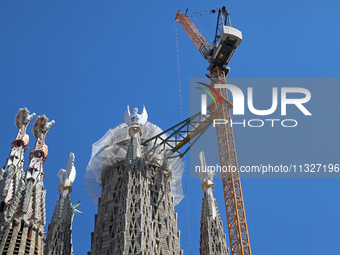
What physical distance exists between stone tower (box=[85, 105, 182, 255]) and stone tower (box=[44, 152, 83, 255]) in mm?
2655

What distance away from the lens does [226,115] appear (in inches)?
2315

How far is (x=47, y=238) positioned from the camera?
158 feet

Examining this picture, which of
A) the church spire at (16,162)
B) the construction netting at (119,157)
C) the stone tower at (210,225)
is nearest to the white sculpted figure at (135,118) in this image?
the construction netting at (119,157)


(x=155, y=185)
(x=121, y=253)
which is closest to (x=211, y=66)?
(x=155, y=185)

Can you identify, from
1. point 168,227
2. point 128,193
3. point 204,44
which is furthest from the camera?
point 204,44

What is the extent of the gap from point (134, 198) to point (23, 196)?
12.6 m

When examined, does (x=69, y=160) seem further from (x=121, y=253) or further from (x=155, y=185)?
(x=121, y=253)

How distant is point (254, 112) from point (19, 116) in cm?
2668

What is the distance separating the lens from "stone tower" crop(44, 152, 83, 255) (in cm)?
4722

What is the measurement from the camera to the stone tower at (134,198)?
42088 millimetres

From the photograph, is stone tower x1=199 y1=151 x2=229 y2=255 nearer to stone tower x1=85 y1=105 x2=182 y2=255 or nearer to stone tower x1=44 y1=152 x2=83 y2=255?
stone tower x1=85 y1=105 x2=182 y2=255

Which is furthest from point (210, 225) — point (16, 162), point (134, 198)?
point (16, 162)

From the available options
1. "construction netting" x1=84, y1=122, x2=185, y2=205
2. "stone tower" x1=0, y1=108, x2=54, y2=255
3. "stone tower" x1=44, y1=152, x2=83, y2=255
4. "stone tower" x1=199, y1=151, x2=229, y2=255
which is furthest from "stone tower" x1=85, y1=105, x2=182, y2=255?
"stone tower" x1=0, y1=108, x2=54, y2=255

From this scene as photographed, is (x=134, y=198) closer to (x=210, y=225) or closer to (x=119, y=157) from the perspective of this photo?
(x=119, y=157)
